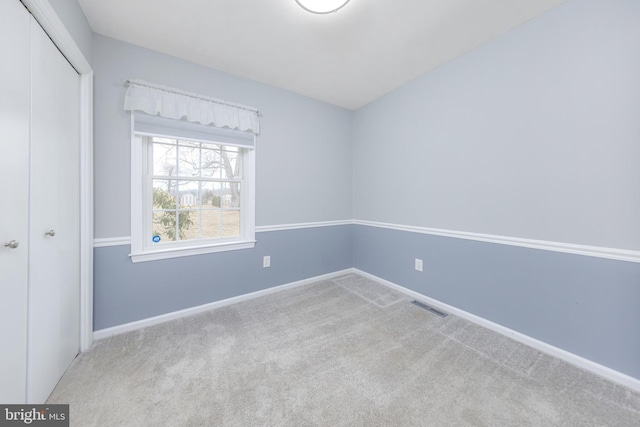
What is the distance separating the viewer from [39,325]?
47.5 inches

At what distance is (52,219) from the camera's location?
4.35 feet

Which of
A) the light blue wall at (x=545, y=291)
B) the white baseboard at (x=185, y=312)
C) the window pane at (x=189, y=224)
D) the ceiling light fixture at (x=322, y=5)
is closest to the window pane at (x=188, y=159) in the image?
the window pane at (x=189, y=224)

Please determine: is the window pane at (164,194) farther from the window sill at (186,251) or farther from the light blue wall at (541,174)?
the light blue wall at (541,174)

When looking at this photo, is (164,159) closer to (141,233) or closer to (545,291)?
(141,233)

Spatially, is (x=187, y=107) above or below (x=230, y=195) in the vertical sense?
above

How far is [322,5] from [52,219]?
2.08 meters

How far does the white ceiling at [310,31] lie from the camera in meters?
1.60

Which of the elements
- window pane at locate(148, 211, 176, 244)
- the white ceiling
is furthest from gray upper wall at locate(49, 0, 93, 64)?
window pane at locate(148, 211, 176, 244)

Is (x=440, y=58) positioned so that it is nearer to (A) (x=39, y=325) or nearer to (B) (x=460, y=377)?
(B) (x=460, y=377)

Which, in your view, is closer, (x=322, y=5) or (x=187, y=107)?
(x=322, y=5)

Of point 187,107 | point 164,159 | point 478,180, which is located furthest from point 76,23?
point 478,180

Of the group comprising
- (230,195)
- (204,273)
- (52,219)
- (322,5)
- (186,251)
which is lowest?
(204,273)

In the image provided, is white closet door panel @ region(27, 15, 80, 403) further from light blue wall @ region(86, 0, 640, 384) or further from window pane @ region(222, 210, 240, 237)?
window pane @ region(222, 210, 240, 237)

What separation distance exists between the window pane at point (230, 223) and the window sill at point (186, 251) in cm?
17
